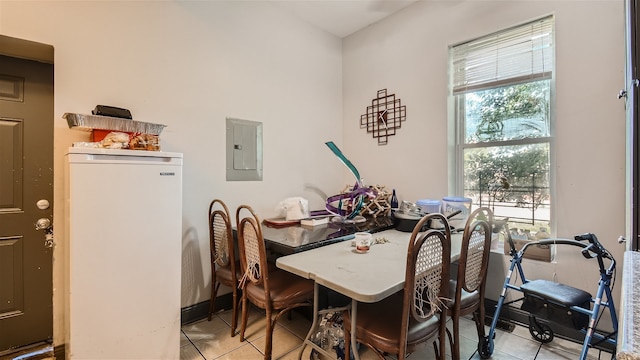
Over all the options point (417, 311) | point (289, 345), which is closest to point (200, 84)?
point (289, 345)

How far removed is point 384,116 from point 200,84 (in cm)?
185

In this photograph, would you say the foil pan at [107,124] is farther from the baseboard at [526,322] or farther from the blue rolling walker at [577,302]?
the baseboard at [526,322]

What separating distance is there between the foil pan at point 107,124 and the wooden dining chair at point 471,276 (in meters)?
1.94

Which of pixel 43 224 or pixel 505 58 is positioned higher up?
pixel 505 58

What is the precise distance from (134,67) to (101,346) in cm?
177

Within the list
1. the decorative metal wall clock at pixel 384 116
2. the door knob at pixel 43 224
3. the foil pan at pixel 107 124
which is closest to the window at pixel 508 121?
the decorative metal wall clock at pixel 384 116

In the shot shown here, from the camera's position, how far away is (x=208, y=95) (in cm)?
236

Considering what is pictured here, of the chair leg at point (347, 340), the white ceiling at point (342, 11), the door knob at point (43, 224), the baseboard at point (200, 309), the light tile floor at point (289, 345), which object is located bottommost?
the light tile floor at point (289, 345)

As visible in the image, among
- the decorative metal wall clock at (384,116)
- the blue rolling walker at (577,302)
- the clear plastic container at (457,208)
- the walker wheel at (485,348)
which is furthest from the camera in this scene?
the decorative metal wall clock at (384,116)

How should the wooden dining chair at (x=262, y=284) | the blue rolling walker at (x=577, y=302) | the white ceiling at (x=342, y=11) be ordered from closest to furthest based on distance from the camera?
the blue rolling walker at (x=577, y=302) → the wooden dining chair at (x=262, y=284) → the white ceiling at (x=342, y=11)

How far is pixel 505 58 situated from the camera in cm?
232

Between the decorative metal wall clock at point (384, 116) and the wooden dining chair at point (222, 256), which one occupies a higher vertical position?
the decorative metal wall clock at point (384, 116)

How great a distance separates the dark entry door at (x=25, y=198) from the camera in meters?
1.77

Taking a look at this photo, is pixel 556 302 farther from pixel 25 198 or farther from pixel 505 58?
pixel 25 198
